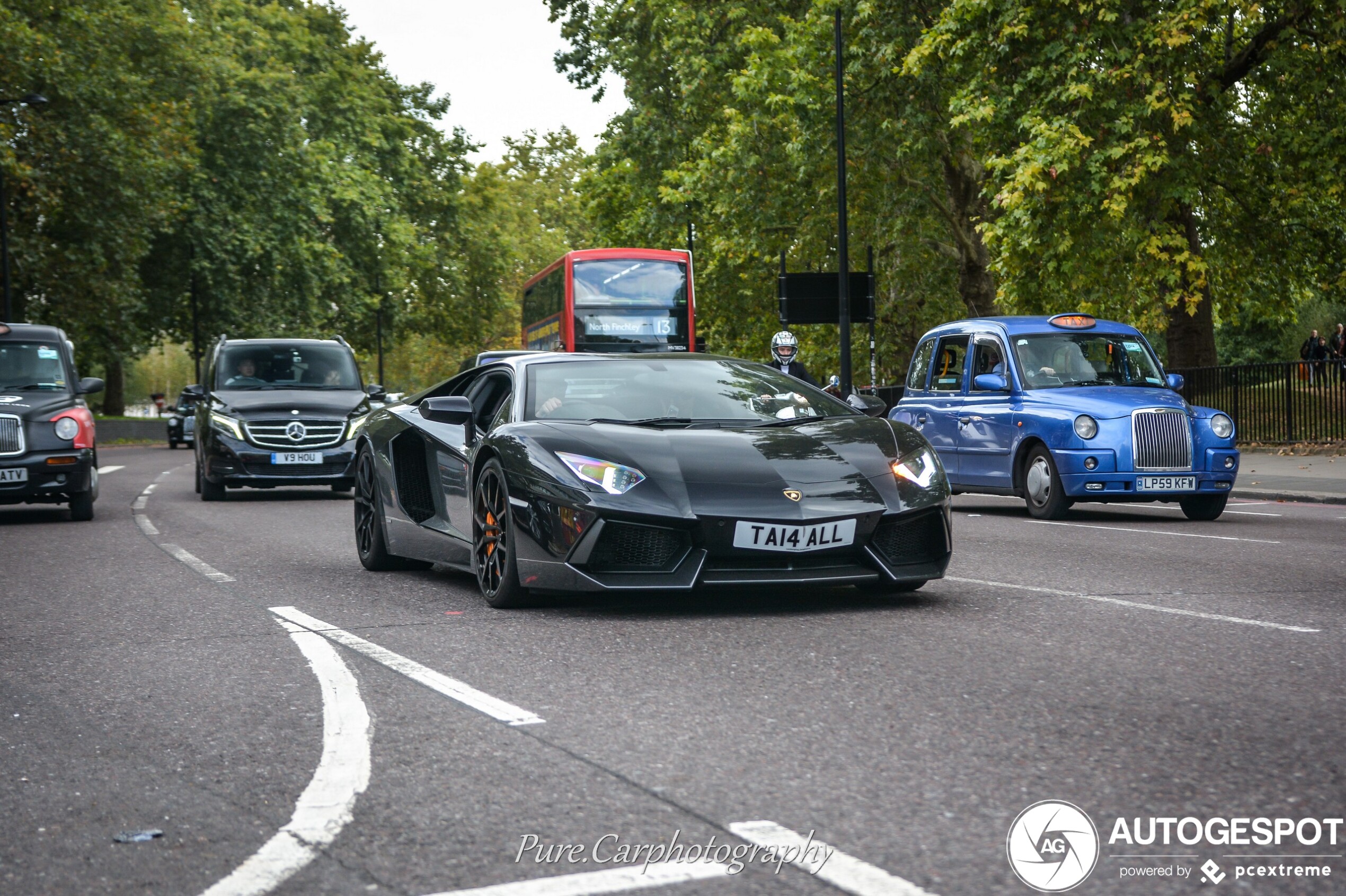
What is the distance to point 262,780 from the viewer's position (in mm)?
4395

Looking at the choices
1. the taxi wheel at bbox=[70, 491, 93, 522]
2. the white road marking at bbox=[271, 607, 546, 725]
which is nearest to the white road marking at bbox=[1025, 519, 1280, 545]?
the white road marking at bbox=[271, 607, 546, 725]

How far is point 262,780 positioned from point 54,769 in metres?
0.74

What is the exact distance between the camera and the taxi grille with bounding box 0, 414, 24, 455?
15.6 metres

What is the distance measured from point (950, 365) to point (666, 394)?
886cm

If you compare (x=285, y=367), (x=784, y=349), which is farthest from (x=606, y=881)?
(x=285, y=367)

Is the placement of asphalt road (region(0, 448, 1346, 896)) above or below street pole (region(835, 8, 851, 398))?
below

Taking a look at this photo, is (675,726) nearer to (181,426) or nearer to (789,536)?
(789,536)

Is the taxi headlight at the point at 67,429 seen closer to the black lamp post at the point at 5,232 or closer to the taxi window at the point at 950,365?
the taxi window at the point at 950,365

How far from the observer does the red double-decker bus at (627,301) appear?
98.3 feet

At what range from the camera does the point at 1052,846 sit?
138 inches

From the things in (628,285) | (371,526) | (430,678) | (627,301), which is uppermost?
(628,285)

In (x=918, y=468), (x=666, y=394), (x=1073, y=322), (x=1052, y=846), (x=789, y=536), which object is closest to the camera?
(x=1052, y=846)

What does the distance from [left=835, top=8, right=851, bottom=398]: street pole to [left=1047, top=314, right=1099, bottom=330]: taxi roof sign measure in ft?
39.1

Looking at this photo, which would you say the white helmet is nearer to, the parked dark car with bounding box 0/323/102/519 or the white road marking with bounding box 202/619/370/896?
the parked dark car with bounding box 0/323/102/519
